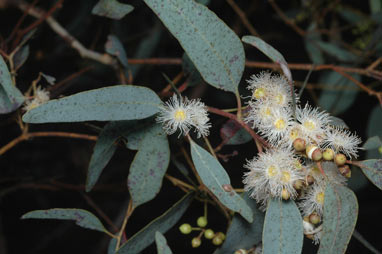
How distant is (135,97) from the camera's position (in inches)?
40.9

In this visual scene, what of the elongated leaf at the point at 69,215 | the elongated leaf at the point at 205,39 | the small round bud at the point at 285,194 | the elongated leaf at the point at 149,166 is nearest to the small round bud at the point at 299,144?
the small round bud at the point at 285,194

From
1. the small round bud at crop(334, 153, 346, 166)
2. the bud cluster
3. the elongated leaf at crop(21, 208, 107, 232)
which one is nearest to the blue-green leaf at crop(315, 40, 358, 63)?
the bud cluster

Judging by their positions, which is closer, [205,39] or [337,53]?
[205,39]

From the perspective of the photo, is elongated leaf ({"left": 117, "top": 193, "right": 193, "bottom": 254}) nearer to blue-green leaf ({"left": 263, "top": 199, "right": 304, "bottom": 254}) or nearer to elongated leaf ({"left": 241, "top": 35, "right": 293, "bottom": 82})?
blue-green leaf ({"left": 263, "top": 199, "right": 304, "bottom": 254})

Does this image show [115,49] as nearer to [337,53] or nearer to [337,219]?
[337,219]

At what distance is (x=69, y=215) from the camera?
1.10 meters

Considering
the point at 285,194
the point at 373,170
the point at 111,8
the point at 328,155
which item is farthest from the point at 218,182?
the point at 111,8

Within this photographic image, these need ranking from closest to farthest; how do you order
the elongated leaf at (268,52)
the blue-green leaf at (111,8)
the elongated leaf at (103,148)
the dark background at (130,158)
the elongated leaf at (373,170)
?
the elongated leaf at (268,52) < the elongated leaf at (373,170) < the elongated leaf at (103,148) < the blue-green leaf at (111,8) < the dark background at (130,158)

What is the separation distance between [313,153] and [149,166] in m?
0.45

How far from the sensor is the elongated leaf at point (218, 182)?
3.18 ft

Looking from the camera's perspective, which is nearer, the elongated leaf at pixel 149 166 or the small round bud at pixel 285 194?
the small round bud at pixel 285 194

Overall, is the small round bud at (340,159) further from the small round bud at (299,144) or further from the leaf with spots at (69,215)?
the leaf with spots at (69,215)

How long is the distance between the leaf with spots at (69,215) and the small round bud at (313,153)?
24.2 inches

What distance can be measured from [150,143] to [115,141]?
4.1 inches
